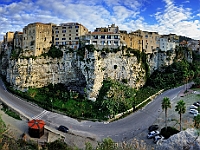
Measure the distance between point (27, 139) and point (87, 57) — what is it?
87.0ft

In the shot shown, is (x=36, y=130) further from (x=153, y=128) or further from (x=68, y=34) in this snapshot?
(x=68, y=34)

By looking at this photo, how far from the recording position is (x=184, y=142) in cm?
1645

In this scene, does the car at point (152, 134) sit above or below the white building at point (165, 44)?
below

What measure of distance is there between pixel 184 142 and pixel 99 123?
936 inches

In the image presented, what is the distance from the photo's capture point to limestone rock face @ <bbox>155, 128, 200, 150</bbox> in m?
15.9

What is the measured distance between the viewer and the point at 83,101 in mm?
47469

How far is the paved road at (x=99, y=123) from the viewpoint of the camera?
34.3 meters

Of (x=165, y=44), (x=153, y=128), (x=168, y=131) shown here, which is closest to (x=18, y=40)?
(x=153, y=128)

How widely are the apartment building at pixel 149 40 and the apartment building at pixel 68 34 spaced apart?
20080 millimetres

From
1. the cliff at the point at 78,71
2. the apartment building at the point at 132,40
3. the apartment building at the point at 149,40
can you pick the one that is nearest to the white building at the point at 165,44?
the apartment building at the point at 149,40

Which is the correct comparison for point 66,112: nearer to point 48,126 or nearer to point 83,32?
point 48,126

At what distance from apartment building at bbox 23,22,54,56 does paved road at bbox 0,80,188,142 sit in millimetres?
14169

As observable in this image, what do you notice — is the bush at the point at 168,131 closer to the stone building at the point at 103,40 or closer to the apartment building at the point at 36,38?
the stone building at the point at 103,40

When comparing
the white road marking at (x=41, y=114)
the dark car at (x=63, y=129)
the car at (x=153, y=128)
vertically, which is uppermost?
the white road marking at (x=41, y=114)
